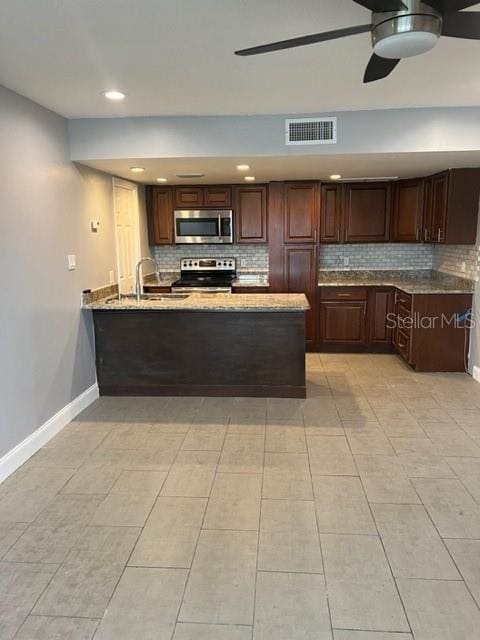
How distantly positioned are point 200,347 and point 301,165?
6.20 ft

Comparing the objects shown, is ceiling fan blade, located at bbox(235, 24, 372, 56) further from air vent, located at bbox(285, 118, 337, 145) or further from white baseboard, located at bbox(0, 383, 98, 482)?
Answer: white baseboard, located at bbox(0, 383, 98, 482)

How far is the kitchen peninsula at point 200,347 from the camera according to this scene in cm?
394

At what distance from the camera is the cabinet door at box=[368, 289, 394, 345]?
17.8 feet

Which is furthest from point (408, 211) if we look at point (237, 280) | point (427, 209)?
point (237, 280)

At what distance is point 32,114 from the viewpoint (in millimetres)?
3096

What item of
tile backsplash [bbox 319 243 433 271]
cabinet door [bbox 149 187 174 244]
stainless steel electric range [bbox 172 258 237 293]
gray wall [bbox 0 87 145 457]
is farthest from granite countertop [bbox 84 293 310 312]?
tile backsplash [bbox 319 243 433 271]

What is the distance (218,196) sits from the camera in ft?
18.4

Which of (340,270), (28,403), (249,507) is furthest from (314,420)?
(340,270)

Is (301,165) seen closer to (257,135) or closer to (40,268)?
(257,135)

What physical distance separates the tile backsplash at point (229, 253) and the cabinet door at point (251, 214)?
1.11 ft

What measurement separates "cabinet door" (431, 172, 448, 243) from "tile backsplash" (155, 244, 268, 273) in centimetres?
212

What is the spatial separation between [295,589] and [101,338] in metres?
2.84

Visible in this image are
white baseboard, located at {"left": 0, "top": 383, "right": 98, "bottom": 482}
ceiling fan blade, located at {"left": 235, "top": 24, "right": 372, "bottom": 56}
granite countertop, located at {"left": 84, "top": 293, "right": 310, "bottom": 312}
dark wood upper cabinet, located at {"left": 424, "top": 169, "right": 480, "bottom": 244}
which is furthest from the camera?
dark wood upper cabinet, located at {"left": 424, "top": 169, "right": 480, "bottom": 244}

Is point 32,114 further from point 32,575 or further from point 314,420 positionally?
point 314,420
